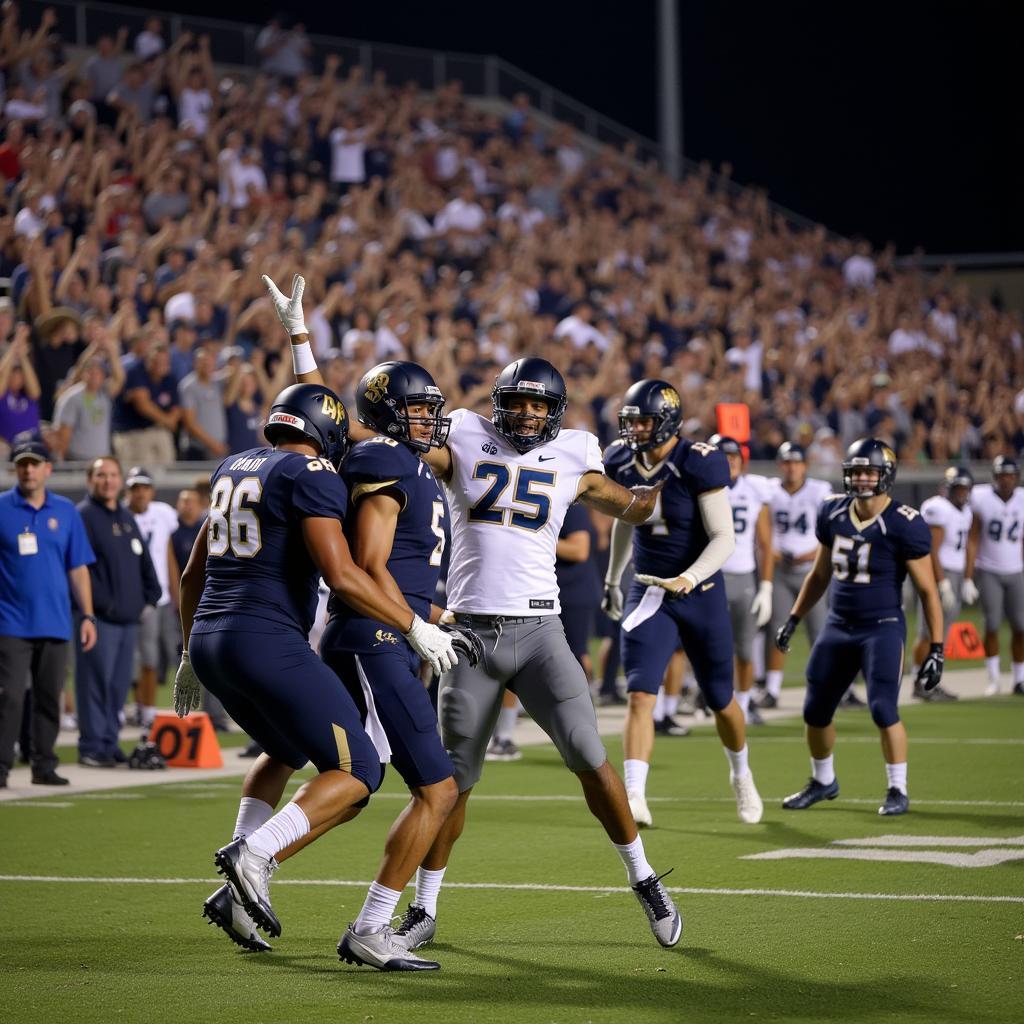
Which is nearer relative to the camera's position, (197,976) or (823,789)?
(197,976)

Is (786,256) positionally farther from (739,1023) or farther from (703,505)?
(739,1023)

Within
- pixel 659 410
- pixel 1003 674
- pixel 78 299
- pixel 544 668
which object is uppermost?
pixel 78 299

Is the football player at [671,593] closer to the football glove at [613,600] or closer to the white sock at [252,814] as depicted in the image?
the football glove at [613,600]

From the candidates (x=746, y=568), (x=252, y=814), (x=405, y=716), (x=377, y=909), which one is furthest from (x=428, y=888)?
(x=746, y=568)

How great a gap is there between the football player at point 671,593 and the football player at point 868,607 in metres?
0.63

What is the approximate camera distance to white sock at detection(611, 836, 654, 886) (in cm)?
614

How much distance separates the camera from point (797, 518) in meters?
14.9

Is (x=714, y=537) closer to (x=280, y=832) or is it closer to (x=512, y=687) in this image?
(x=512, y=687)

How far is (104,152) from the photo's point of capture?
1898cm

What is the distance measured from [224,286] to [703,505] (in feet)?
32.1

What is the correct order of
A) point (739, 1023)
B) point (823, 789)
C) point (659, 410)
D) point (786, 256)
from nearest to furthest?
point (739, 1023)
point (659, 410)
point (823, 789)
point (786, 256)

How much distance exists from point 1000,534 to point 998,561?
9.7 inches

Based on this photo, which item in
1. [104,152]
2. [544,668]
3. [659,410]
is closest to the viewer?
[544,668]

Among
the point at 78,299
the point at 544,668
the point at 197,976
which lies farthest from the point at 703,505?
the point at 78,299
